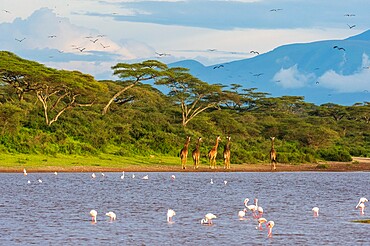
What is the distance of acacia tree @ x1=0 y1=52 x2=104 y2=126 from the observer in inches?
2087

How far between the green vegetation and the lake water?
21.2 feet

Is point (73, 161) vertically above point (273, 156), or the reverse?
point (273, 156)

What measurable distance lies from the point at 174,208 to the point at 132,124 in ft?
100

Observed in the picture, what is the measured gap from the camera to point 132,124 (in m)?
58.0

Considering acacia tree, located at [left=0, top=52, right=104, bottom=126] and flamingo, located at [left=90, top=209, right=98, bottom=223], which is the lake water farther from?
acacia tree, located at [left=0, top=52, right=104, bottom=126]

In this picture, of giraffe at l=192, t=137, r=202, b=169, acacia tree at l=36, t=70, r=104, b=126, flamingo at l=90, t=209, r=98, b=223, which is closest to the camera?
flamingo at l=90, t=209, r=98, b=223

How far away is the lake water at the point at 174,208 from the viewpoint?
67.4ft

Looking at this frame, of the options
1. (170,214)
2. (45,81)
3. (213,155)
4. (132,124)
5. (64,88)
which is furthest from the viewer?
(132,124)

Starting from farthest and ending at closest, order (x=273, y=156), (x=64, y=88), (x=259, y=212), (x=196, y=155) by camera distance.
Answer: (x=64, y=88), (x=273, y=156), (x=196, y=155), (x=259, y=212)

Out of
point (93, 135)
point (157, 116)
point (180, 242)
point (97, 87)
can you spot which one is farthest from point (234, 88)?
point (180, 242)

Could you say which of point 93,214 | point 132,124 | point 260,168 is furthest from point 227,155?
point 93,214

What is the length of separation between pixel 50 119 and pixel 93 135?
166 inches

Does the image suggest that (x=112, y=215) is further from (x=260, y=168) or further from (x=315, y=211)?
(x=260, y=168)

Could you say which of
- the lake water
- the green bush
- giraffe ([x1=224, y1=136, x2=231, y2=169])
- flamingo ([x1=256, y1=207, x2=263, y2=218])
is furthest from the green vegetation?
flamingo ([x1=256, y1=207, x2=263, y2=218])
